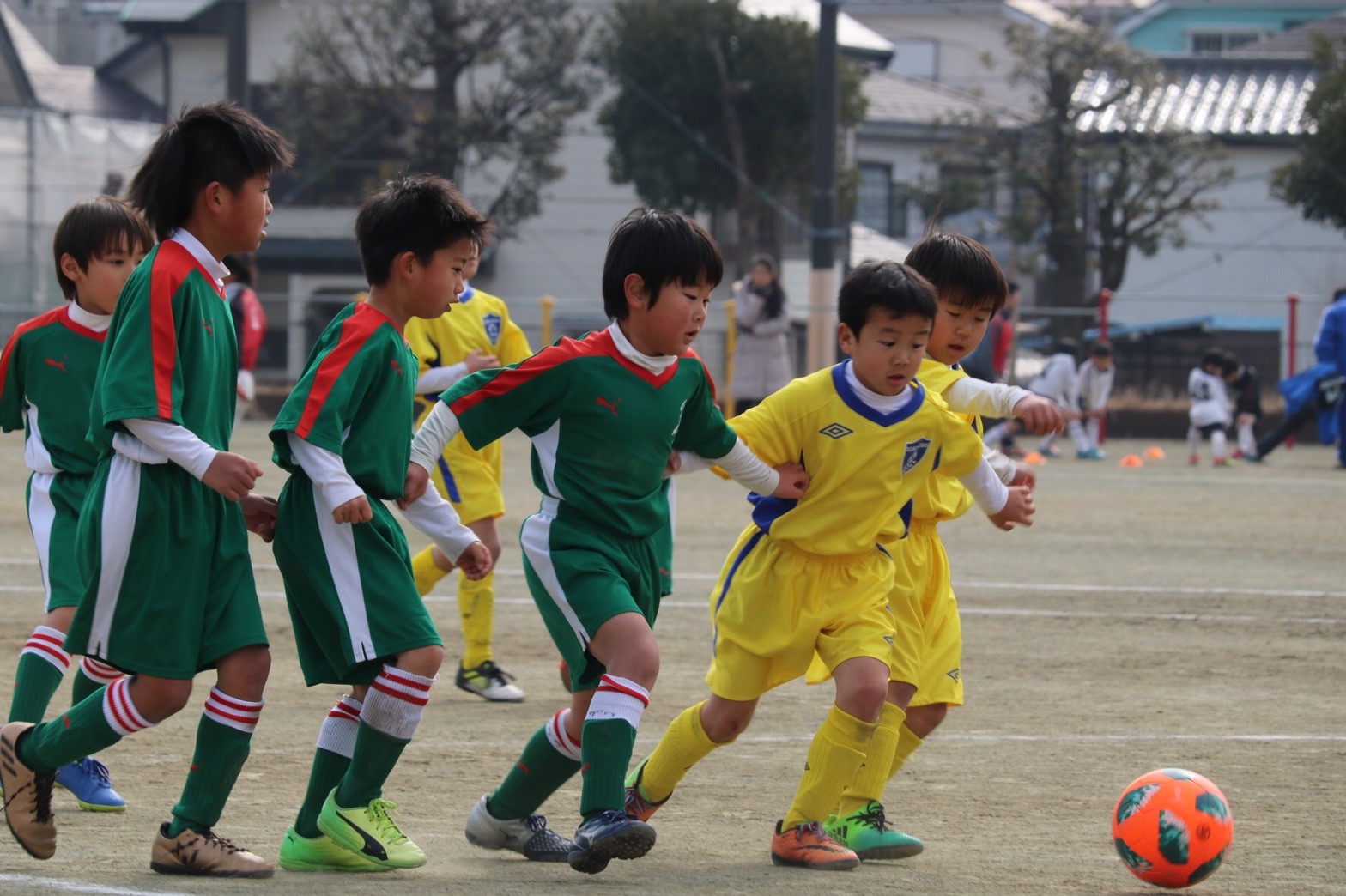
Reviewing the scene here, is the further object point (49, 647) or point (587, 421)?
point (49, 647)

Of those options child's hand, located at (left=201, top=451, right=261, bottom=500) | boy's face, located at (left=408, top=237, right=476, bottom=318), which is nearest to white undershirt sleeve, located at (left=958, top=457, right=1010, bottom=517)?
boy's face, located at (left=408, top=237, right=476, bottom=318)

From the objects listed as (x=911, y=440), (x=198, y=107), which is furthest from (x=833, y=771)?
(x=198, y=107)

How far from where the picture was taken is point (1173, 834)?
13.2 ft

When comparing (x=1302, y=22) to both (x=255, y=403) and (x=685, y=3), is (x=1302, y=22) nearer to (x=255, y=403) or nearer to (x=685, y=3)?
(x=685, y=3)

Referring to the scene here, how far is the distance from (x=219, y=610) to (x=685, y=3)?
26.3 metres

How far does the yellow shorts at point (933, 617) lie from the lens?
187 inches

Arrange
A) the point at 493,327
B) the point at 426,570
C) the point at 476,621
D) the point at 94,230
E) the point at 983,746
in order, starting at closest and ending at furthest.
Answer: the point at 94,230 < the point at 983,746 < the point at 476,621 < the point at 426,570 < the point at 493,327

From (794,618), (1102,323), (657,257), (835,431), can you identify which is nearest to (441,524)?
(657,257)

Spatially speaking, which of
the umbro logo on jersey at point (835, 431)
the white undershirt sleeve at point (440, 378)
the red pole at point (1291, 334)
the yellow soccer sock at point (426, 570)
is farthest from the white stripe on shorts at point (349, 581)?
the red pole at point (1291, 334)

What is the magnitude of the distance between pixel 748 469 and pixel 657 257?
1.91ft

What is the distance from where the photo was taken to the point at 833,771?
4.35 m

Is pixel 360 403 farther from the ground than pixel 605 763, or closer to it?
farther from the ground

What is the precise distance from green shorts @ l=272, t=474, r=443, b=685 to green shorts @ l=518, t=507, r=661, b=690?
1.02 feet

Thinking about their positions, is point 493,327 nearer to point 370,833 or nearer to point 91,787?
point 91,787
